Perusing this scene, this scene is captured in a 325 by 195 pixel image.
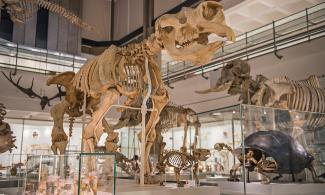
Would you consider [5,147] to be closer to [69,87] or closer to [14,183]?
[14,183]

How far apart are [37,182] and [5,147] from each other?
14.3 ft

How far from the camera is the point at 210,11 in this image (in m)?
3.33

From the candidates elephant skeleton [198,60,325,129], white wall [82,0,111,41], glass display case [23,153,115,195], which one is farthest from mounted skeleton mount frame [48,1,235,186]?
white wall [82,0,111,41]

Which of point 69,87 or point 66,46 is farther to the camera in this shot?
point 66,46

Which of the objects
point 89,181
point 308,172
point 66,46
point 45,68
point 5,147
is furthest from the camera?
point 66,46

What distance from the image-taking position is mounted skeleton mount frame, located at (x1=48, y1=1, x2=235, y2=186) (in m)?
3.42

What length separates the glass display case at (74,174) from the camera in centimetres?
271

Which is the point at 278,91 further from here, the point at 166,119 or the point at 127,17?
the point at 127,17

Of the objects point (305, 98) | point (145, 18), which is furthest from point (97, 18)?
point (305, 98)

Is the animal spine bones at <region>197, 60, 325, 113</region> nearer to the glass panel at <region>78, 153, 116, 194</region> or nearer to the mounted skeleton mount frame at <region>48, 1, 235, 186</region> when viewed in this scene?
the mounted skeleton mount frame at <region>48, 1, 235, 186</region>

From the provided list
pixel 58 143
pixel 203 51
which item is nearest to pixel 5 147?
pixel 58 143

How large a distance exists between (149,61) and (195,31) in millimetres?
1189

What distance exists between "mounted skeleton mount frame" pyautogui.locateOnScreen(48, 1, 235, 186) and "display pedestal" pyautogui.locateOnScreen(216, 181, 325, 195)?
4.51 feet

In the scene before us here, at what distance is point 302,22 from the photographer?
8.07 meters
